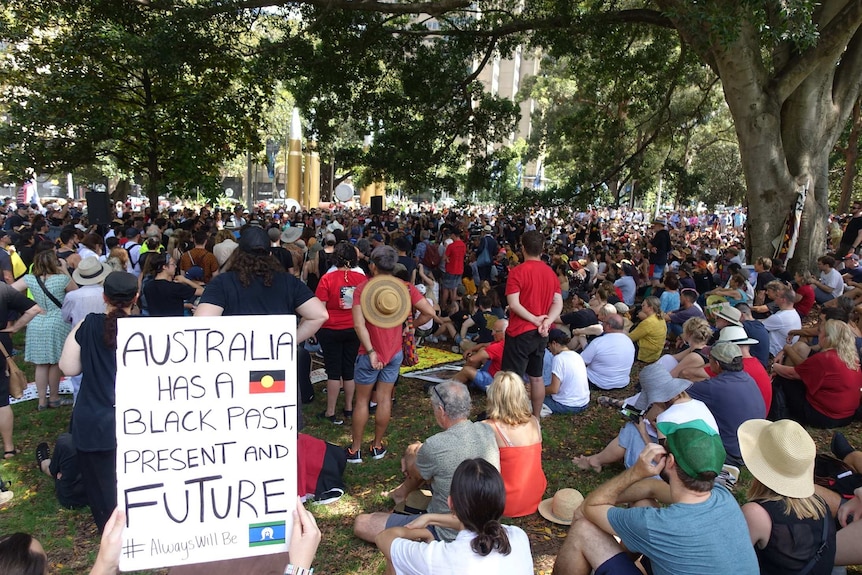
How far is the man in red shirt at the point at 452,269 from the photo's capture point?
11.5m

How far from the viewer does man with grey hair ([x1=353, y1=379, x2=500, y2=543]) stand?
3574 millimetres

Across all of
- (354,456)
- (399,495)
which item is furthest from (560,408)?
(399,495)

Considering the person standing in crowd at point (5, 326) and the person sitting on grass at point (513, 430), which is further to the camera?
the person standing in crowd at point (5, 326)

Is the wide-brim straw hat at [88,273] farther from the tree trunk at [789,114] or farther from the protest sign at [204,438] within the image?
the tree trunk at [789,114]

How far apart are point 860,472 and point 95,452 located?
4.91m

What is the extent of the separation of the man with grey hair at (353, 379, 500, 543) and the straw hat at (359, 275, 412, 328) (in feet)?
3.90

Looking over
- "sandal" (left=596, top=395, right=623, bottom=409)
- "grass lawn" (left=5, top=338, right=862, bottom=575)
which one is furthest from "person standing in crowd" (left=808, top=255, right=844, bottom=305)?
"sandal" (left=596, top=395, right=623, bottom=409)

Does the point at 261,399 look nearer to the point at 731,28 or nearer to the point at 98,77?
the point at 731,28

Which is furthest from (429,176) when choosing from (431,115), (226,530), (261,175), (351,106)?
(261,175)

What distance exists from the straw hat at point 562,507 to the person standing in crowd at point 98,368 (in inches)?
119

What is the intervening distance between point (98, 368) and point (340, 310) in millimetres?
2544

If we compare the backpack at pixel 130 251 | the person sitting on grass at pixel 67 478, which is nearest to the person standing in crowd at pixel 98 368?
the person sitting on grass at pixel 67 478

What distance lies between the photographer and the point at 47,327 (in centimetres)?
625

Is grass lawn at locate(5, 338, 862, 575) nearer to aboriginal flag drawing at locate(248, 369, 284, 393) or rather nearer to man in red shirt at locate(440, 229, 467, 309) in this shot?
aboriginal flag drawing at locate(248, 369, 284, 393)
